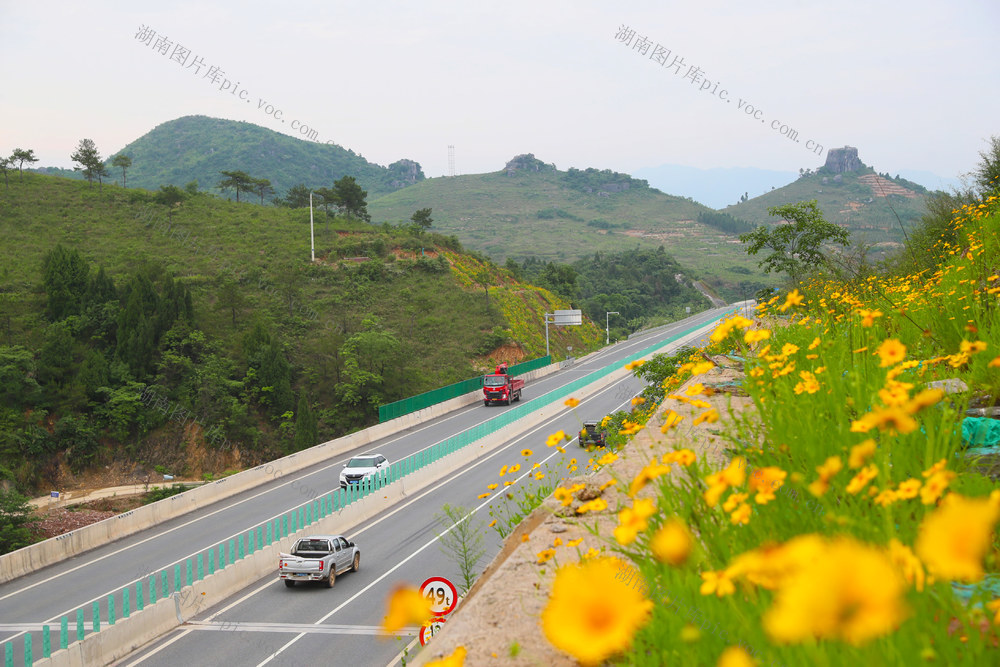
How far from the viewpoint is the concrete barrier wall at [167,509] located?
21625 millimetres

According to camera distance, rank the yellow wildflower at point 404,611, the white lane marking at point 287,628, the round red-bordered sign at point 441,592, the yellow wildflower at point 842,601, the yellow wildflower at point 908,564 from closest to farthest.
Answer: the yellow wildflower at point 842,601
the yellow wildflower at point 908,564
the yellow wildflower at point 404,611
the round red-bordered sign at point 441,592
the white lane marking at point 287,628

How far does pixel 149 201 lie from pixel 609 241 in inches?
5169

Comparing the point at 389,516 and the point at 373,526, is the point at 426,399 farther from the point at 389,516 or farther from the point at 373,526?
the point at 373,526

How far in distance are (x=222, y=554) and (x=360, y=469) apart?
1056 centimetres

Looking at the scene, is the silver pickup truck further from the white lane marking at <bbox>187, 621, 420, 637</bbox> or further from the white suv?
the white suv

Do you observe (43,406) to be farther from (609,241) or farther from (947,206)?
(609,241)

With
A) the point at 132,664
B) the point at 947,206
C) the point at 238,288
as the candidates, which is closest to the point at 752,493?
the point at 132,664

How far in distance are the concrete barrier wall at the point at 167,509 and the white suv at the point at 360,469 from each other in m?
4.63

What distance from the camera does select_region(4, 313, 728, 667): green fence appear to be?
48.3 ft

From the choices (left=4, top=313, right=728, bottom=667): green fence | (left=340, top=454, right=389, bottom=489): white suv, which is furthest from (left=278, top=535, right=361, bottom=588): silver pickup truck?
(left=340, top=454, right=389, bottom=489): white suv

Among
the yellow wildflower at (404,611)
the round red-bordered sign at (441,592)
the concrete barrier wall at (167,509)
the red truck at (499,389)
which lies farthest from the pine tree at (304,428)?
the yellow wildflower at (404,611)

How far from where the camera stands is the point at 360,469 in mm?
29422

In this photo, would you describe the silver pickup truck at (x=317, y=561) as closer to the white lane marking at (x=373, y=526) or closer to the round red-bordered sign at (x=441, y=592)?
the white lane marking at (x=373, y=526)

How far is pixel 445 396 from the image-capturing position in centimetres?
4812
